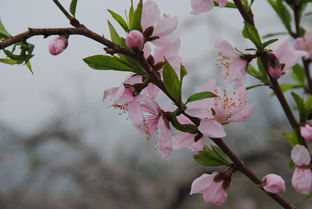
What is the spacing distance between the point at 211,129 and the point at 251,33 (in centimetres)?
19

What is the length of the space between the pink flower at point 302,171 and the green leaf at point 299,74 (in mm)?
455

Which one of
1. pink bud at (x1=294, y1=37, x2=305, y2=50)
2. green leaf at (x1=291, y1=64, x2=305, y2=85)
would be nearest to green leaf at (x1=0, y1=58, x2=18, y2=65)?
pink bud at (x1=294, y1=37, x2=305, y2=50)

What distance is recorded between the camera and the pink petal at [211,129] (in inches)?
25.4

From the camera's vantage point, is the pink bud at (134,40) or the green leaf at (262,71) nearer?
the pink bud at (134,40)

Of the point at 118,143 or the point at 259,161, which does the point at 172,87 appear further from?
the point at 118,143

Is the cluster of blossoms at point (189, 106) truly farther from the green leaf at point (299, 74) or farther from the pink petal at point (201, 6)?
the green leaf at point (299, 74)

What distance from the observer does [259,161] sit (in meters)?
4.60

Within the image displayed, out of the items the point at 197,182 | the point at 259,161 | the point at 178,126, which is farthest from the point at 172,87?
the point at 259,161

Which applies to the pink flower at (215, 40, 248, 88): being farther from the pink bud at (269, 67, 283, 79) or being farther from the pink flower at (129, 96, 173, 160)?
the pink flower at (129, 96, 173, 160)

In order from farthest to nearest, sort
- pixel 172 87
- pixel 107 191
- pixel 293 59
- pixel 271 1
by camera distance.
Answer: pixel 107 191
pixel 271 1
pixel 293 59
pixel 172 87

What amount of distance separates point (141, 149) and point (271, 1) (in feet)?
16.3

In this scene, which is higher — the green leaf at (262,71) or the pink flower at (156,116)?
the pink flower at (156,116)

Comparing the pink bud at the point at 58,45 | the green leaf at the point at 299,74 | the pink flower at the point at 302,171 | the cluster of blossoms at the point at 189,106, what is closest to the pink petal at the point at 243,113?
the cluster of blossoms at the point at 189,106

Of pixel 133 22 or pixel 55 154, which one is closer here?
pixel 133 22
